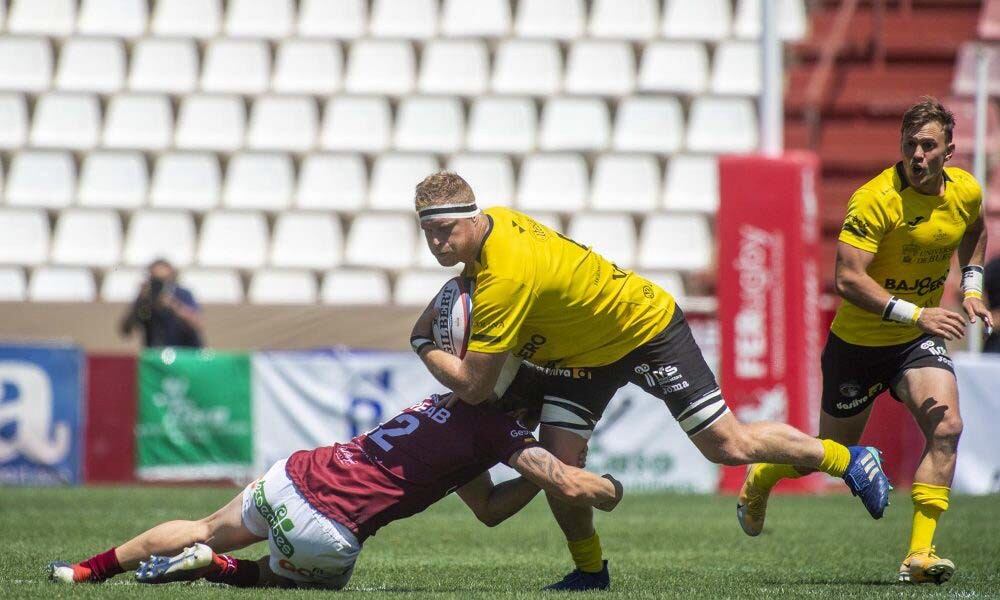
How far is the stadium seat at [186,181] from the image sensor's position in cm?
1770

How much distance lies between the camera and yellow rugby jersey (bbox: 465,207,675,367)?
6102 mm

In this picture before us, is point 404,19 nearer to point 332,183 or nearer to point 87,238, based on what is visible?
point 332,183

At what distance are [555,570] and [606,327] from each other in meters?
1.58

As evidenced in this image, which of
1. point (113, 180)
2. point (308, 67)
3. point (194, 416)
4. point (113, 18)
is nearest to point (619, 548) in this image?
point (194, 416)

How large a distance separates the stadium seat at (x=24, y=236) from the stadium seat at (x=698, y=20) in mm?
7897

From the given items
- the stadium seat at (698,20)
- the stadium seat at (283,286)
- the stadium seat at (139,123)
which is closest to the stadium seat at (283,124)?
the stadium seat at (139,123)

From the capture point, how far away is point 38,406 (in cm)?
1327

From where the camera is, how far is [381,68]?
18.6 m

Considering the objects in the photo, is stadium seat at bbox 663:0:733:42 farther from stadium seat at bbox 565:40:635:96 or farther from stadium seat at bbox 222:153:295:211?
stadium seat at bbox 222:153:295:211

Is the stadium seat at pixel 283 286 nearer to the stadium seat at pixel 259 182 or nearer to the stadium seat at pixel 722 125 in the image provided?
the stadium seat at pixel 259 182

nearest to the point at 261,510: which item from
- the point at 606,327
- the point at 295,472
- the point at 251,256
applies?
the point at 295,472

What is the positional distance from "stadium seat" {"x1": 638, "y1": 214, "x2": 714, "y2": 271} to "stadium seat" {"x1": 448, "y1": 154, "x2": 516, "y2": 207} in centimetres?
167

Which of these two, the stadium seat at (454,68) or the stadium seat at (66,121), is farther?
the stadium seat at (454,68)

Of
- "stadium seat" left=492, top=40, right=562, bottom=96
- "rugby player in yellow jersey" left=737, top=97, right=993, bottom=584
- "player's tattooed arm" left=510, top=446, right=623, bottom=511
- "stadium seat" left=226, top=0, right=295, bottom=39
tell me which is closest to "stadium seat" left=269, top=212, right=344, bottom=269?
"stadium seat" left=492, top=40, right=562, bottom=96
